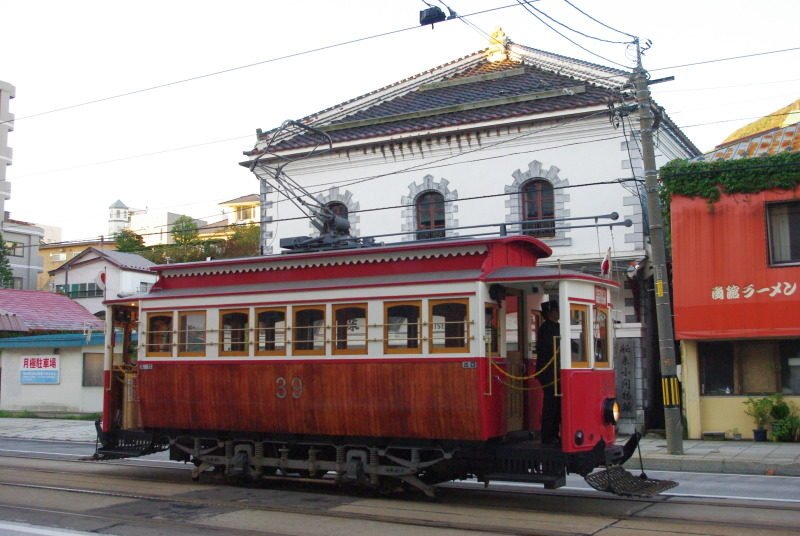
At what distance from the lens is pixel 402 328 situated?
11.4m

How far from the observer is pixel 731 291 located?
19812 mm

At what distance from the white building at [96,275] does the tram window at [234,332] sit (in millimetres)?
39427

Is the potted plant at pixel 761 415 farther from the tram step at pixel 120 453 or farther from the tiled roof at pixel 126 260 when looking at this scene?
the tiled roof at pixel 126 260

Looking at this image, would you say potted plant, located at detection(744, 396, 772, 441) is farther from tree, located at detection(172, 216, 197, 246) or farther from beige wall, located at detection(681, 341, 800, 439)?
tree, located at detection(172, 216, 197, 246)

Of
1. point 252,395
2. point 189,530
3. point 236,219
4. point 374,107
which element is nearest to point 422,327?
point 252,395

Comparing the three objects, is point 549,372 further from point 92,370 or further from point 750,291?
point 92,370

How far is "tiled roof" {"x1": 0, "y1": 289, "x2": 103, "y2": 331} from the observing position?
115 feet

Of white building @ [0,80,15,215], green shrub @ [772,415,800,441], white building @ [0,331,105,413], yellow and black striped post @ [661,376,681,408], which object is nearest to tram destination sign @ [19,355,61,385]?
white building @ [0,331,105,413]

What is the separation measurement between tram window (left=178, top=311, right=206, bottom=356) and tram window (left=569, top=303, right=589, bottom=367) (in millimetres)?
5600

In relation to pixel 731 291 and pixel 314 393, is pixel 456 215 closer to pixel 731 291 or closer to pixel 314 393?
pixel 731 291

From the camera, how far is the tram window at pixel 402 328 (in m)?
11.3

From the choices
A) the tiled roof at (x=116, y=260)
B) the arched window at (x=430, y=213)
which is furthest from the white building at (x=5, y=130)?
the arched window at (x=430, y=213)

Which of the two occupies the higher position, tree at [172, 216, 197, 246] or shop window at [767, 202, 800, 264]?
tree at [172, 216, 197, 246]

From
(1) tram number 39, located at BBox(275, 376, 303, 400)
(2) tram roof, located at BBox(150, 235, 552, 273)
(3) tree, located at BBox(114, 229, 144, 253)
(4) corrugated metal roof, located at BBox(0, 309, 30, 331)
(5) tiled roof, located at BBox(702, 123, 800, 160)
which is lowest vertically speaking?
(1) tram number 39, located at BBox(275, 376, 303, 400)
